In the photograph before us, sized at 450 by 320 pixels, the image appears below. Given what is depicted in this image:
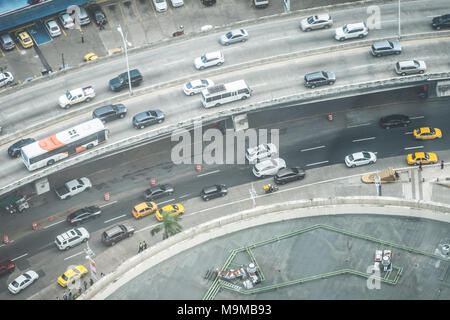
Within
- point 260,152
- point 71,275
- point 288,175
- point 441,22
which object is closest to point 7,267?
point 71,275

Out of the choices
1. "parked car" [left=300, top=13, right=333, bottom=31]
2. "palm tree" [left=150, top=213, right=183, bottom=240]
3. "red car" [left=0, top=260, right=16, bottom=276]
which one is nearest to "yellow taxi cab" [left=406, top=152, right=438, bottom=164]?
"parked car" [left=300, top=13, right=333, bottom=31]

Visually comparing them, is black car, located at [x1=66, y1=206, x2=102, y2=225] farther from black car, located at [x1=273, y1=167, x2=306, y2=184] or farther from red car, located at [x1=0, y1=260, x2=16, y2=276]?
black car, located at [x1=273, y1=167, x2=306, y2=184]

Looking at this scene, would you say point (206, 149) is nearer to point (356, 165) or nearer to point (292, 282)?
point (356, 165)

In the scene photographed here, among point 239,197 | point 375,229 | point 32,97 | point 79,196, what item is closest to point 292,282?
point 375,229

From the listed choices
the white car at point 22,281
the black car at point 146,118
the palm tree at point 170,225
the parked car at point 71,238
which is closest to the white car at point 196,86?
the black car at point 146,118

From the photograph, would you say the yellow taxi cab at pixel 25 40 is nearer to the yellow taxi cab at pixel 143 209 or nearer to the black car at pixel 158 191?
the black car at pixel 158 191

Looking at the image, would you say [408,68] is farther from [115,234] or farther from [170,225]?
[115,234]
